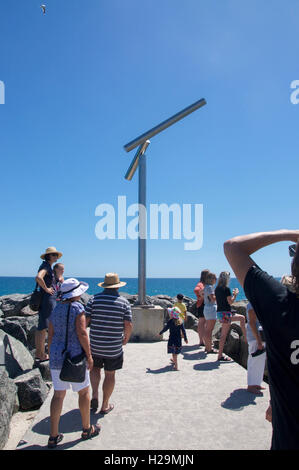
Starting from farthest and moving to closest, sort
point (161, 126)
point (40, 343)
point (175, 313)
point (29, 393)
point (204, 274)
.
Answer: point (161, 126)
point (204, 274)
point (40, 343)
point (175, 313)
point (29, 393)

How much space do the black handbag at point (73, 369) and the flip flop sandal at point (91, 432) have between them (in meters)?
0.61

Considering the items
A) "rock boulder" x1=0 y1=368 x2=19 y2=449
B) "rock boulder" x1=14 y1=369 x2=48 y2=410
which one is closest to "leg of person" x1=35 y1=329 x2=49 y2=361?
"rock boulder" x1=14 y1=369 x2=48 y2=410

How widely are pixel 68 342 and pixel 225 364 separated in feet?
12.8

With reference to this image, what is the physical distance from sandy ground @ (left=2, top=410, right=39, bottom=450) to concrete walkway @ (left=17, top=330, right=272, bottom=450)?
1.29ft

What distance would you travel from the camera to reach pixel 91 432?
3.59 m

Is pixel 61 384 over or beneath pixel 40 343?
over

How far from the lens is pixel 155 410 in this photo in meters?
4.33

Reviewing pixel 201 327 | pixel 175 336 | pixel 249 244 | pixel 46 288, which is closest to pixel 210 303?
pixel 201 327

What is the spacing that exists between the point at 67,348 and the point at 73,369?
0.23 metres

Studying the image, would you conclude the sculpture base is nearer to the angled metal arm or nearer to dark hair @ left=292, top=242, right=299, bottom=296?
the angled metal arm

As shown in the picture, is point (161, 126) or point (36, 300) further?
point (161, 126)

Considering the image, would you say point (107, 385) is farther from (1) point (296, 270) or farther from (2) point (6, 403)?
(1) point (296, 270)
